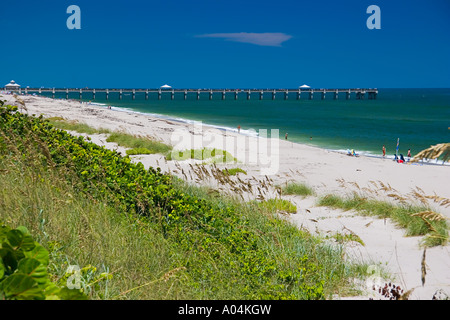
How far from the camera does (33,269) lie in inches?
62.4

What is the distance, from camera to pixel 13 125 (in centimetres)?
678

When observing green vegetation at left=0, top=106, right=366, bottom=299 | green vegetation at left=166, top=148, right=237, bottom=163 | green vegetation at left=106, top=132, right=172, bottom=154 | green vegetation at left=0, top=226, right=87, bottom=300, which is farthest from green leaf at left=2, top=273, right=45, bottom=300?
green vegetation at left=106, top=132, right=172, bottom=154

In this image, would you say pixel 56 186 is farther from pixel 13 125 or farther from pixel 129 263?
pixel 13 125

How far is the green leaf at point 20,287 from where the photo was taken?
4.99ft

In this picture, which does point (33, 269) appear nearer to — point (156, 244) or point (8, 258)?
point (8, 258)

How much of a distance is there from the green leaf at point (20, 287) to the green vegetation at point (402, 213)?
4.49 metres

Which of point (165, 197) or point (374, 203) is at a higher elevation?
point (165, 197)

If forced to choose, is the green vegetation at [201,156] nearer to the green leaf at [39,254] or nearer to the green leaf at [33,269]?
the green leaf at [39,254]

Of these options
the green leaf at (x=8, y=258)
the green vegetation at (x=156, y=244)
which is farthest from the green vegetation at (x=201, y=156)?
the green leaf at (x=8, y=258)

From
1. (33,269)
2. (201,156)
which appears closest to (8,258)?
(33,269)

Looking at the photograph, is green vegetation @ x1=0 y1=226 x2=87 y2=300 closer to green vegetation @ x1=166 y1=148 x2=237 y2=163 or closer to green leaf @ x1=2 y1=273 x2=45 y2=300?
green leaf @ x1=2 y1=273 x2=45 y2=300

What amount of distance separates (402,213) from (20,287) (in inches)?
247

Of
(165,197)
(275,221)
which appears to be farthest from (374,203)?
(165,197)

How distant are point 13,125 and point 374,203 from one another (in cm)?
692
